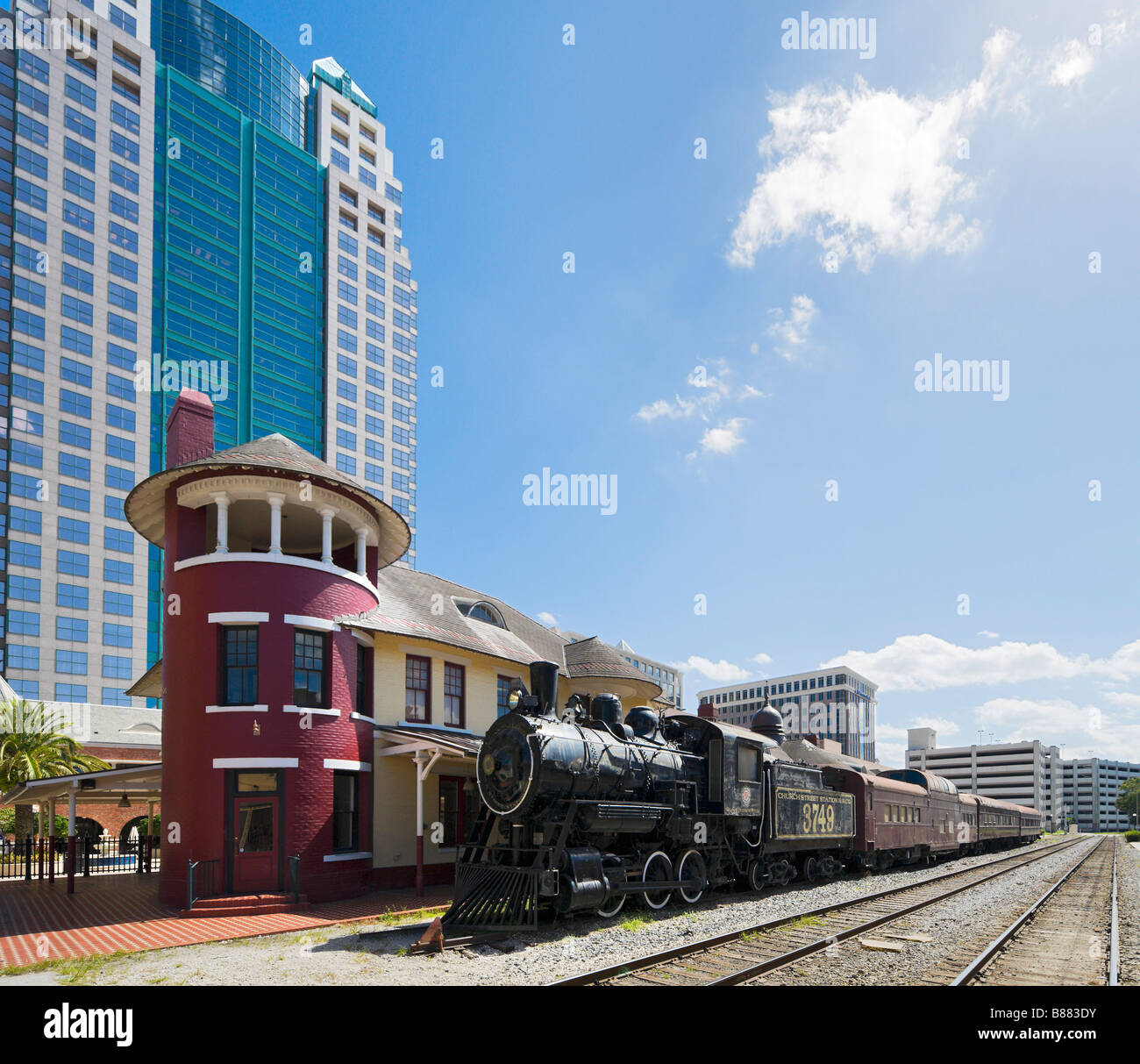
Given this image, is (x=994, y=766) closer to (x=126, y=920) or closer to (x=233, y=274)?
(x=233, y=274)

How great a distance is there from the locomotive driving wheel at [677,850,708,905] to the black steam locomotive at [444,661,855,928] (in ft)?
0.11

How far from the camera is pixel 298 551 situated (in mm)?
23812

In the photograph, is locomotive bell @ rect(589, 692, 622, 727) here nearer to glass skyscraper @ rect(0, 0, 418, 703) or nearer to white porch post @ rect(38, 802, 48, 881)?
white porch post @ rect(38, 802, 48, 881)

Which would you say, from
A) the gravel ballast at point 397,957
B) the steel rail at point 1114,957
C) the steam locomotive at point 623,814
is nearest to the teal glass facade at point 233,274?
the steam locomotive at point 623,814

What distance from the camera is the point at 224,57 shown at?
7588 centimetres

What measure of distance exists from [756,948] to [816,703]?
13672 cm

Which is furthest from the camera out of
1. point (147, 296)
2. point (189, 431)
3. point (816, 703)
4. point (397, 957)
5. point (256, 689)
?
point (816, 703)

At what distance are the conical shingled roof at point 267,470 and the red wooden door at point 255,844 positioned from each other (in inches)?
271

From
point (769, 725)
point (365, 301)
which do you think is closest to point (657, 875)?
point (769, 725)

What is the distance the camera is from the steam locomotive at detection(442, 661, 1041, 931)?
1343cm

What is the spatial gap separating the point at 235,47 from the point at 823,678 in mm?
121222

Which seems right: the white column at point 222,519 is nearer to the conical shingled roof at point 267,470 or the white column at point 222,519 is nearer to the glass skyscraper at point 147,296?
the conical shingled roof at point 267,470
